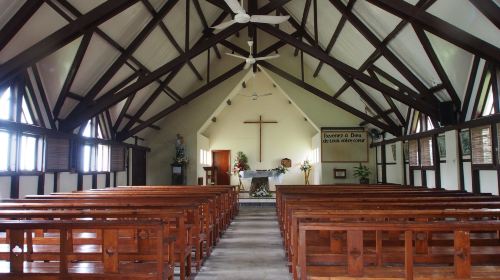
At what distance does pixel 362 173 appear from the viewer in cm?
1350

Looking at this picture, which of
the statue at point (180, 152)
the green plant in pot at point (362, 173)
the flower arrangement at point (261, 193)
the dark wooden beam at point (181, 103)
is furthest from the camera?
the statue at point (180, 152)

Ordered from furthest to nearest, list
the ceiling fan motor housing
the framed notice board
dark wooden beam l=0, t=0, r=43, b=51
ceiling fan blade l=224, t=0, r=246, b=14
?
1. the framed notice board
2. the ceiling fan motor housing
3. ceiling fan blade l=224, t=0, r=246, b=14
4. dark wooden beam l=0, t=0, r=43, b=51

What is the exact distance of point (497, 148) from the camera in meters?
6.38

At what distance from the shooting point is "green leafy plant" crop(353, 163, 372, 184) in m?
13.4

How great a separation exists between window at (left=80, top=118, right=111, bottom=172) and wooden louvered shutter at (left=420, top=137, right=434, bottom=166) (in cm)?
828

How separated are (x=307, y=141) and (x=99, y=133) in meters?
8.84

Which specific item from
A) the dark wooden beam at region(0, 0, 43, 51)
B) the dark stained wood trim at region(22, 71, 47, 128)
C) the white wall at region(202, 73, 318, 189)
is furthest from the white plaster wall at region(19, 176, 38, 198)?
the white wall at region(202, 73, 318, 189)

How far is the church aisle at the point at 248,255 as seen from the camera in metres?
4.36

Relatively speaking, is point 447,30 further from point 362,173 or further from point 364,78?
point 362,173

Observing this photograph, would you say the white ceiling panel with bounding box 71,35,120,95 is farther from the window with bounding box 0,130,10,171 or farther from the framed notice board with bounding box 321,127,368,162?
the framed notice board with bounding box 321,127,368,162

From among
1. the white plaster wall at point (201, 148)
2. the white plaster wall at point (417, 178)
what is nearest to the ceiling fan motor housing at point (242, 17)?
the white plaster wall at point (417, 178)

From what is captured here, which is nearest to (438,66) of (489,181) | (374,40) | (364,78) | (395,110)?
(374,40)

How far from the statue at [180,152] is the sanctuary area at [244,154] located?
0.24 ft

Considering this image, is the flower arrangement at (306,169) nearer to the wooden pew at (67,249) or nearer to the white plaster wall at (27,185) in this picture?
the white plaster wall at (27,185)
